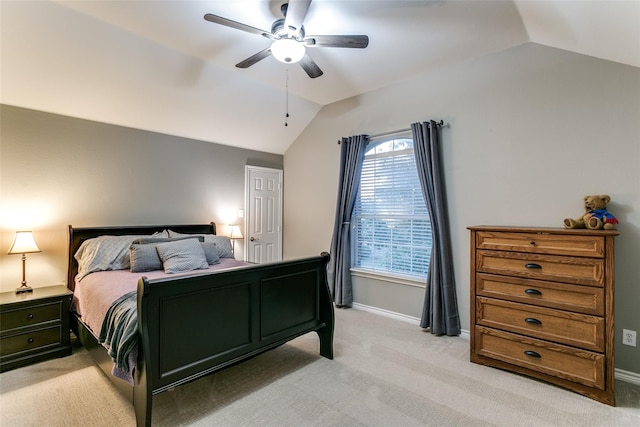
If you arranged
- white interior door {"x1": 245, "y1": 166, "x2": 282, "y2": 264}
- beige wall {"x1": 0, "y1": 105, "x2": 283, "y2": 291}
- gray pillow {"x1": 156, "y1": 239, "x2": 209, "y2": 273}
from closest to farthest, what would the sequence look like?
beige wall {"x1": 0, "y1": 105, "x2": 283, "y2": 291} → gray pillow {"x1": 156, "y1": 239, "x2": 209, "y2": 273} → white interior door {"x1": 245, "y1": 166, "x2": 282, "y2": 264}

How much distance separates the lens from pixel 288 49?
7.43ft

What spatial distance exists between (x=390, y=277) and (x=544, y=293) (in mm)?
1752

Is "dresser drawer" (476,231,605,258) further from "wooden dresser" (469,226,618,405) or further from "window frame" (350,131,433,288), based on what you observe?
"window frame" (350,131,433,288)

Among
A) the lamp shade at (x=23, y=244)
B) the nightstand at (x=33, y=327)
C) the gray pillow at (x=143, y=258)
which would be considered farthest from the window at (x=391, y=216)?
the lamp shade at (x=23, y=244)

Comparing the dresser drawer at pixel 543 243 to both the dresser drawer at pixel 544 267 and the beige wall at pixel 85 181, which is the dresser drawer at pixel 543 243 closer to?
the dresser drawer at pixel 544 267

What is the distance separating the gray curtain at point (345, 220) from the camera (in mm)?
4215

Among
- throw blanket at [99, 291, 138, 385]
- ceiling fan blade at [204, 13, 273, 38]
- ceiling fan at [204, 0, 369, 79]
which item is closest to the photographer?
throw blanket at [99, 291, 138, 385]

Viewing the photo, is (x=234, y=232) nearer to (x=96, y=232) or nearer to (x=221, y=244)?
(x=221, y=244)

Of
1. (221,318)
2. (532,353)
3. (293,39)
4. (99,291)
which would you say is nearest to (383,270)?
(532,353)

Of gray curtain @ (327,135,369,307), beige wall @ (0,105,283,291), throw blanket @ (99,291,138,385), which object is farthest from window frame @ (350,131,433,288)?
throw blanket @ (99,291,138,385)

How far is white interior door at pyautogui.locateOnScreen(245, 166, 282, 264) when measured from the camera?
5051 mm

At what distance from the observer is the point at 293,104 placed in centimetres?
451

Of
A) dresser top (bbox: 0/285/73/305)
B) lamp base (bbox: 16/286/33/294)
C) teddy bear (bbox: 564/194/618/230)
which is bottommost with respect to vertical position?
dresser top (bbox: 0/285/73/305)

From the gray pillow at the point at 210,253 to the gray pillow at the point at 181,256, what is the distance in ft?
0.47
